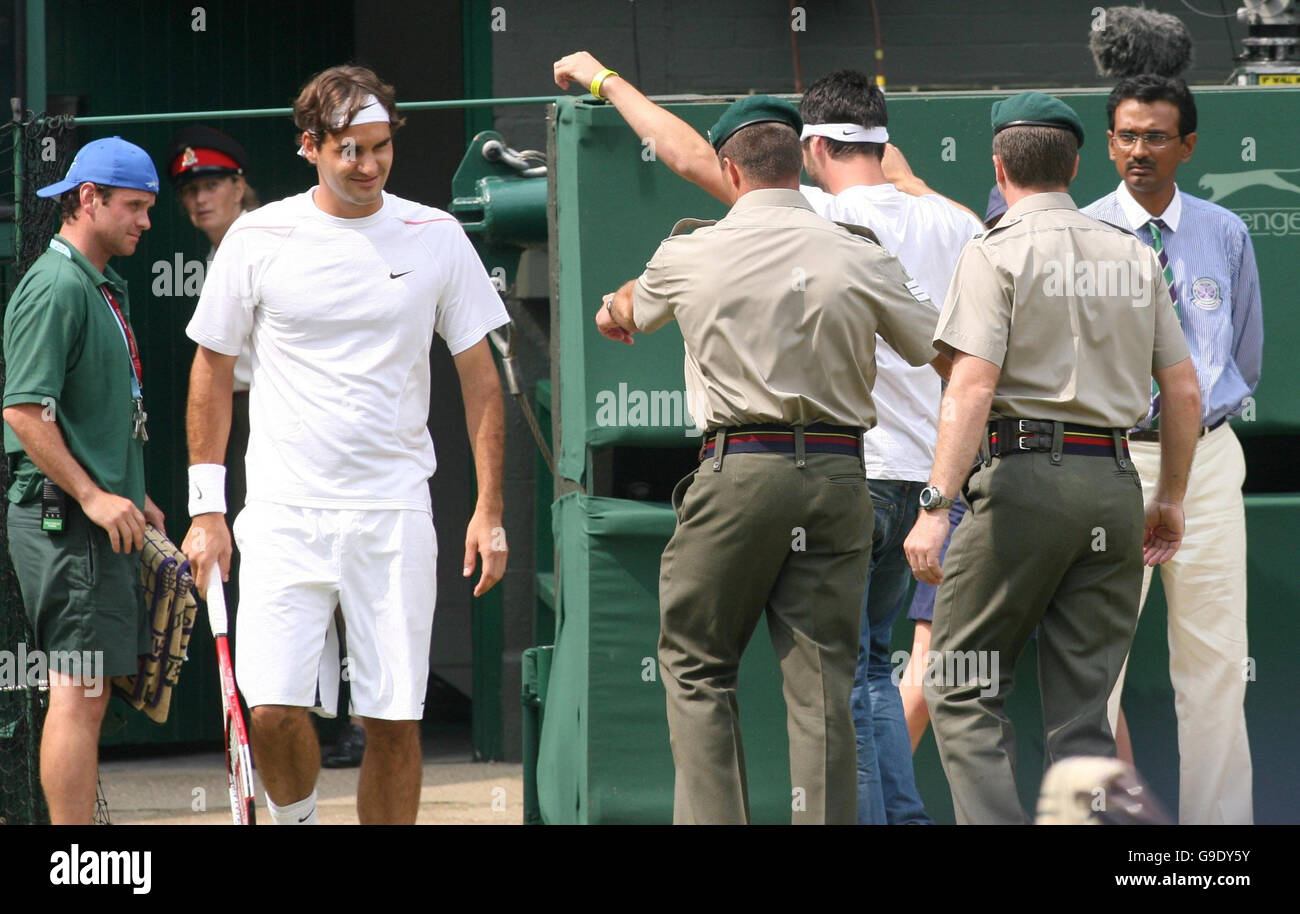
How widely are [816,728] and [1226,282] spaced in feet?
6.68

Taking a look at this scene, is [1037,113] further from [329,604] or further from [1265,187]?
[329,604]

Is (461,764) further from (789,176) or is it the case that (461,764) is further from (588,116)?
(789,176)

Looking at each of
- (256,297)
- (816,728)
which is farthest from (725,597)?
(256,297)

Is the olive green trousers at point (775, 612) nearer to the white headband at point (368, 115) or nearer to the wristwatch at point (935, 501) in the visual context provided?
the wristwatch at point (935, 501)

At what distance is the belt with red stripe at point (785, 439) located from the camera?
14.8 ft

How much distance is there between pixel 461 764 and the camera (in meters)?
7.62

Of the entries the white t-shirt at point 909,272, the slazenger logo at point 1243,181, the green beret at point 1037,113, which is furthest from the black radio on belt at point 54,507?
the slazenger logo at point 1243,181

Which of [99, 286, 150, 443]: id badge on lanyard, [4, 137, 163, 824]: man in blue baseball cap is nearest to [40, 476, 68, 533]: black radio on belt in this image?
[4, 137, 163, 824]: man in blue baseball cap

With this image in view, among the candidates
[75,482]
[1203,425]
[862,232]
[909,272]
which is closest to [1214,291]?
[1203,425]

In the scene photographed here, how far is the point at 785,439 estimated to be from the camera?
452 cm

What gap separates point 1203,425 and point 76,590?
3473 mm

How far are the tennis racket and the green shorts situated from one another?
18.5 inches

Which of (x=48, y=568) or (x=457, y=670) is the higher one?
(x=48, y=568)
